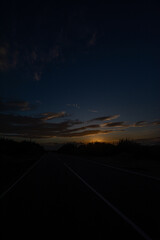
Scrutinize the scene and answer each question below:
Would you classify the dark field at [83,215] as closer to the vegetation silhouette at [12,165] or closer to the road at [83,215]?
the road at [83,215]

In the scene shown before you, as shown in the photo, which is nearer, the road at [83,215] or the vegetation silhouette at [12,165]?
the road at [83,215]

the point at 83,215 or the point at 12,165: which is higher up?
the point at 12,165

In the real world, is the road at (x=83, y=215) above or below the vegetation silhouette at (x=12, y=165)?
below

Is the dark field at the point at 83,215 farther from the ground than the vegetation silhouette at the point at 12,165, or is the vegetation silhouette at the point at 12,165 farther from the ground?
the vegetation silhouette at the point at 12,165

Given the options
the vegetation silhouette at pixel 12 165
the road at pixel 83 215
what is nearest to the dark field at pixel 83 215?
the road at pixel 83 215

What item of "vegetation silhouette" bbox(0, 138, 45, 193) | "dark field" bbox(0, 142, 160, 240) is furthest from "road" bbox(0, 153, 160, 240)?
"vegetation silhouette" bbox(0, 138, 45, 193)

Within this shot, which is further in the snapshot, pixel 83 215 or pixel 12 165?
pixel 12 165

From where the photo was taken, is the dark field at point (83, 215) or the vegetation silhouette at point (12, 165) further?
the vegetation silhouette at point (12, 165)

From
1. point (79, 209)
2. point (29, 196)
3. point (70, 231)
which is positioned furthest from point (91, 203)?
point (29, 196)

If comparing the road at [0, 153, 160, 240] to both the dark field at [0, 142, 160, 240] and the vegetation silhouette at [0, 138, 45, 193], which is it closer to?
the dark field at [0, 142, 160, 240]

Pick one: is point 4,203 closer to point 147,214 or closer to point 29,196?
point 29,196

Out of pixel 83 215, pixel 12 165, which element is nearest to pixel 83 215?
pixel 83 215

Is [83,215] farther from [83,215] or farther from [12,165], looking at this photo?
[12,165]

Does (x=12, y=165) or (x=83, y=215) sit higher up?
(x=12, y=165)
